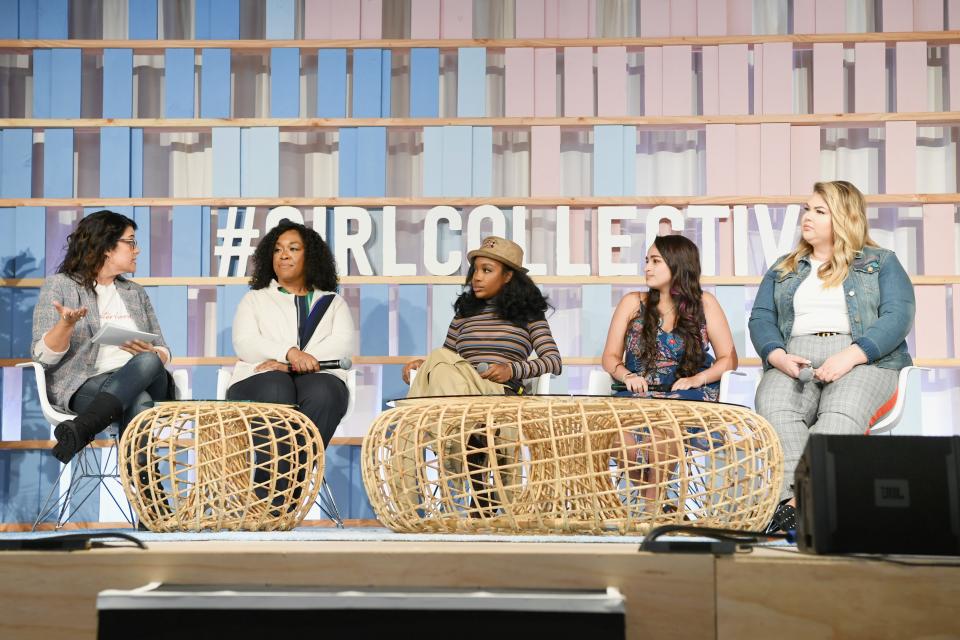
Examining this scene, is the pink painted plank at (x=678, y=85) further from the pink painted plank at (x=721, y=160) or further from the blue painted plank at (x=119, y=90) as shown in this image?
the blue painted plank at (x=119, y=90)

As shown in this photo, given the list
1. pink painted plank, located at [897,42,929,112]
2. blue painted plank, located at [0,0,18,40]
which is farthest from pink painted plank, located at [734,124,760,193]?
blue painted plank, located at [0,0,18,40]

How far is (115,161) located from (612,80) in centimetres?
218

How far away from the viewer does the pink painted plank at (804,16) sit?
16.5 feet

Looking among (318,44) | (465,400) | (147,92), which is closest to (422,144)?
(318,44)

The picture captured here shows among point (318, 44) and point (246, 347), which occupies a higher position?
point (318, 44)

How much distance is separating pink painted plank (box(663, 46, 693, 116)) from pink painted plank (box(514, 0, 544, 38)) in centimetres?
57

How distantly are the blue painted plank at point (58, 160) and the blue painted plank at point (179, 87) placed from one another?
0.44m

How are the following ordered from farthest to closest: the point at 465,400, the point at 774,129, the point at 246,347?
the point at 774,129 → the point at 246,347 → the point at 465,400

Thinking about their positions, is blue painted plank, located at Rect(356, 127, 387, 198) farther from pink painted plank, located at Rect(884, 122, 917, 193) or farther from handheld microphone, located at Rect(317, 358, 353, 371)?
pink painted plank, located at Rect(884, 122, 917, 193)

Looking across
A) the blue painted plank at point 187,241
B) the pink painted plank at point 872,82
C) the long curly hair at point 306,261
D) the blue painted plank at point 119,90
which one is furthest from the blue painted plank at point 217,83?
the pink painted plank at point 872,82

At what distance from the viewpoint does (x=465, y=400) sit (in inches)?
97.6

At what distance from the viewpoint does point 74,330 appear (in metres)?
4.32

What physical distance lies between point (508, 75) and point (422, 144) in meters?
0.47

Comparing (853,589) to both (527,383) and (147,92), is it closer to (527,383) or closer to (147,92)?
(527,383)
